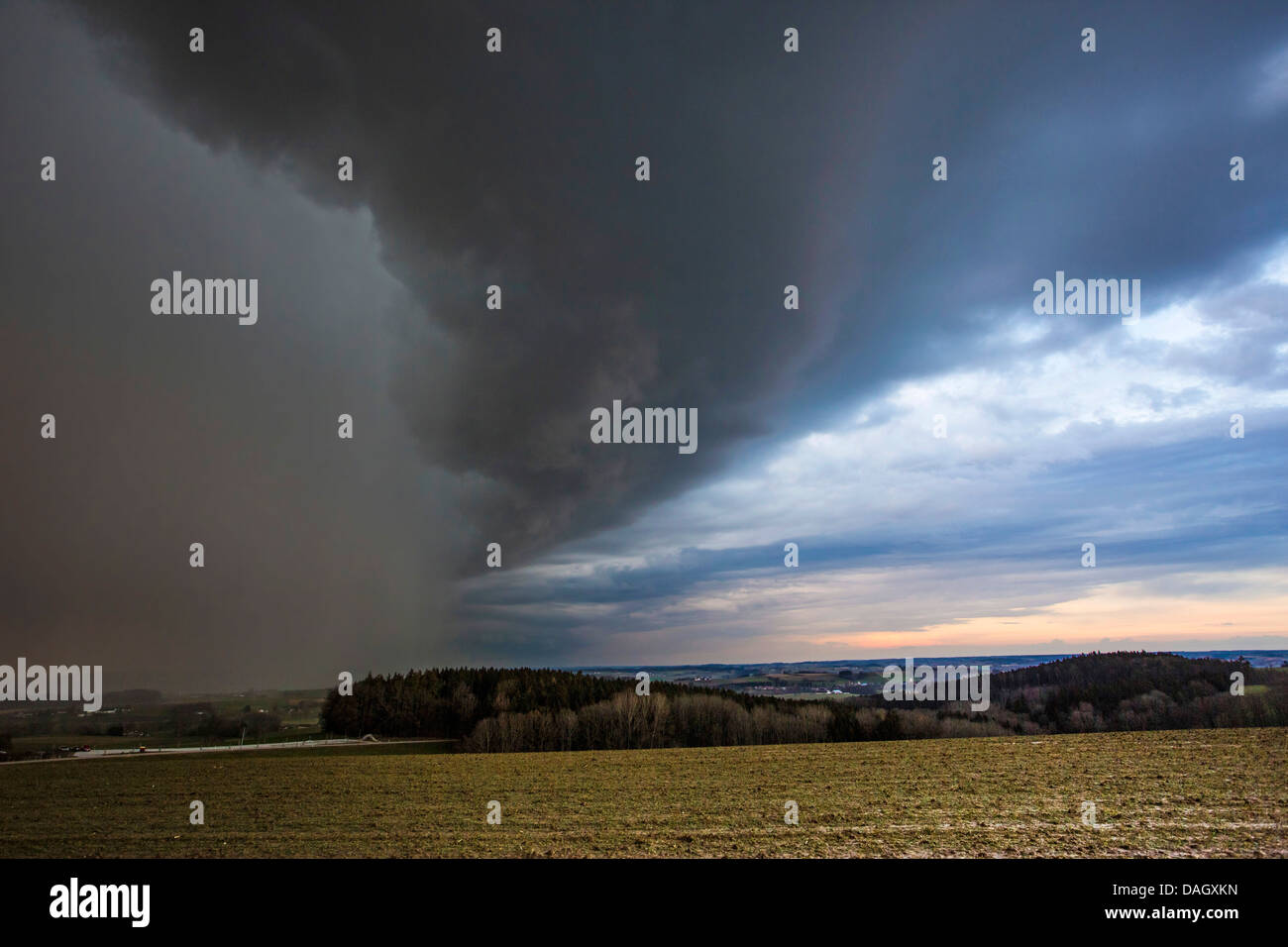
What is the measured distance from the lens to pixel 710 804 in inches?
1062

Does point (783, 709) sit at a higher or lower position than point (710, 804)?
lower

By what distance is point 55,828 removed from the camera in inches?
1005

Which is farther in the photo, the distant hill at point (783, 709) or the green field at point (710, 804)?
the distant hill at point (783, 709)

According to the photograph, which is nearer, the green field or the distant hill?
the green field

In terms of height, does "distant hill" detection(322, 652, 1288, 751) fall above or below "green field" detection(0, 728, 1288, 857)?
below

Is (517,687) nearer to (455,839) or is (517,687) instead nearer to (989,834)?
(455,839)

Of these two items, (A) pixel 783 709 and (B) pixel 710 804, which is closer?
(B) pixel 710 804

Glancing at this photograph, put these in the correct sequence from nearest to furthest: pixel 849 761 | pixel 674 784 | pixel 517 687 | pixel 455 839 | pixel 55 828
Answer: pixel 455 839 → pixel 55 828 → pixel 674 784 → pixel 849 761 → pixel 517 687

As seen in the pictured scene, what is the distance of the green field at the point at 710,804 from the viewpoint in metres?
19.2

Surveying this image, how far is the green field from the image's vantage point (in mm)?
19219

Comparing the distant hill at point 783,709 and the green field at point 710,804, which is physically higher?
the green field at point 710,804

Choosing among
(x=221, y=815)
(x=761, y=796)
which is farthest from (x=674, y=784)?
(x=221, y=815)
